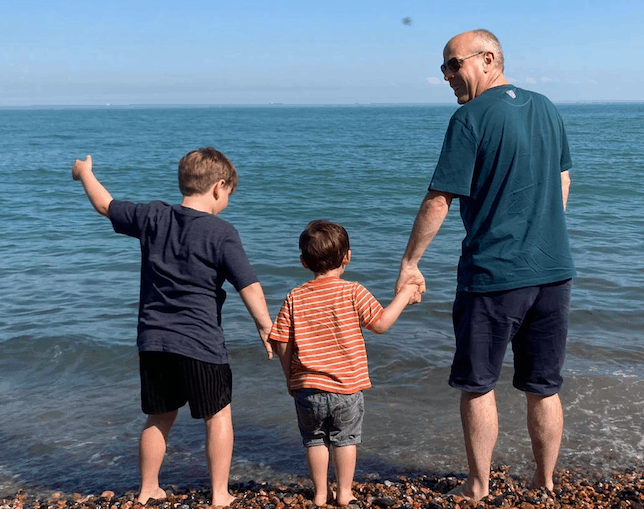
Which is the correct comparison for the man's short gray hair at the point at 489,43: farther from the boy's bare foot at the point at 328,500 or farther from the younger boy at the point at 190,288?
the boy's bare foot at the point at 328,500

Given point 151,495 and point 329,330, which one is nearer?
point 329,330

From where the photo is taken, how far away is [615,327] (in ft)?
22.3

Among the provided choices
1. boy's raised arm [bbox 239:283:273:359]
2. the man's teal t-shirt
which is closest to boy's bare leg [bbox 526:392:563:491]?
the man's teal t-shirt

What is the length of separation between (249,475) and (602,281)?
5.85 m

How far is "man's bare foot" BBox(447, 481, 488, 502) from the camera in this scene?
340 centimetres

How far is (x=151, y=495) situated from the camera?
141 inches

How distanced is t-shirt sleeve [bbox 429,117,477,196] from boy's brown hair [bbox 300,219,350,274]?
0.51 m

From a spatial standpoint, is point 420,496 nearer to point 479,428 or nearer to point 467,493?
point 467,493

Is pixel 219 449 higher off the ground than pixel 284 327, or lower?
lower

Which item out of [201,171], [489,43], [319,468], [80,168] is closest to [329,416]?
[319,468]

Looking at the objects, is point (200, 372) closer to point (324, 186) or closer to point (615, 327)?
point (615, 327)

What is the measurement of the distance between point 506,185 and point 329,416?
1.35 m

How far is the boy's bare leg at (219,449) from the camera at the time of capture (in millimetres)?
3312

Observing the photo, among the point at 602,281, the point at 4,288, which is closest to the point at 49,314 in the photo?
the point at 4,288
